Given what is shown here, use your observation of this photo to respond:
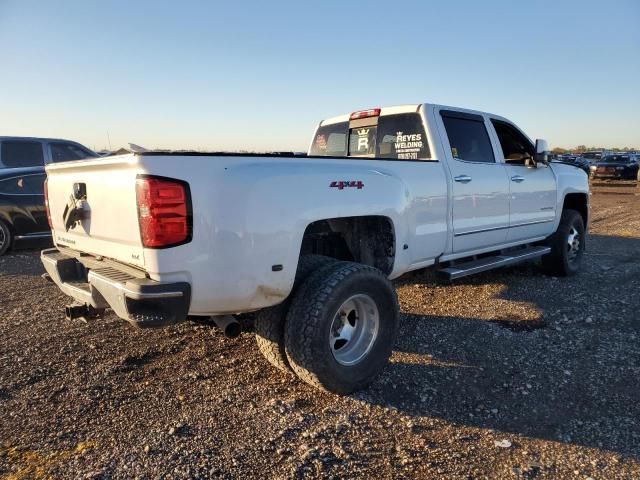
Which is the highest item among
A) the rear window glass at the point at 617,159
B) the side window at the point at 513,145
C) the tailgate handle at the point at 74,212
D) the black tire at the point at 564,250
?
the side window at the point at 513,145

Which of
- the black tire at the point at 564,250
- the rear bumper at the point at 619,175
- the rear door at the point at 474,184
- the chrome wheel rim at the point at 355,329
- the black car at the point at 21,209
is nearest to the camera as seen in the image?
the chrome wheel rim at the point at 355,329

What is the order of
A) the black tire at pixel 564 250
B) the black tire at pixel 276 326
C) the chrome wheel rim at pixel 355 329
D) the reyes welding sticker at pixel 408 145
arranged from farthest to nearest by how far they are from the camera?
the black tire at pixel 564 250 → the reyes welding sticker at pixel 408 145 → the chrome wheel rim at pixel 355 329 → the black tire at pixel 276 326

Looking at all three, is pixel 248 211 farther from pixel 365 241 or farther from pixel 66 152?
pixel 66 152

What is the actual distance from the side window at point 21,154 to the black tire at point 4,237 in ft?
6.65

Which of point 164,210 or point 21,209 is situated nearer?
point 164,210

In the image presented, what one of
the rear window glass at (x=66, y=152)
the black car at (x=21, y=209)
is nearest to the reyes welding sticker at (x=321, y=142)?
the black car at (x=21, y=209)

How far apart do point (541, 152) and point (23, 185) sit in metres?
7.68

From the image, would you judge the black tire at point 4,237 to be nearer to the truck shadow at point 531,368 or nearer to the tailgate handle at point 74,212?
the tailgate handle at point 74,212

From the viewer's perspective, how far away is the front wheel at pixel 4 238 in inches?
296

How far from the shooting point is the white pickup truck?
2582mm

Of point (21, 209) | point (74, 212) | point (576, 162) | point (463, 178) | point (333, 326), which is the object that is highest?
point (463, 178)

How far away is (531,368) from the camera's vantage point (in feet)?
12.0

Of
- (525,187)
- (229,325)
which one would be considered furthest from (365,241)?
(525,187)

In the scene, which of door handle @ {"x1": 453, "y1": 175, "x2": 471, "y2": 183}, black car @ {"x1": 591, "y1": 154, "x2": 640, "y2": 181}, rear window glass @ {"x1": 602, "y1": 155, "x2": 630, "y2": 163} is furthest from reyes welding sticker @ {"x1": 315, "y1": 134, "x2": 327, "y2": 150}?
rear window glass @ {"x1": 602, "y1": 155, "x2": 630, "y2": 163}
